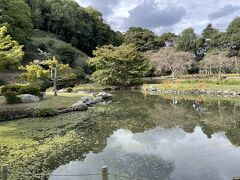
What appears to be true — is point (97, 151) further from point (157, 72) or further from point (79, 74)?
point (157, 72)

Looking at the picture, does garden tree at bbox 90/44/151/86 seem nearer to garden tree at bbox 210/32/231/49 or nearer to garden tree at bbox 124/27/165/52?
garden tree at bbox 124/27/165/52

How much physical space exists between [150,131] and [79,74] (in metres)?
33.5

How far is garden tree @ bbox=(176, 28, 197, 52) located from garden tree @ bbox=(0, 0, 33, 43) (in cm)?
2980

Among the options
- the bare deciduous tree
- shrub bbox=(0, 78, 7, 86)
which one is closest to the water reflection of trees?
shrub bbox=(0, 78, 7, 86)

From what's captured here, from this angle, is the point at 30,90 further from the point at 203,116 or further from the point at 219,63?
the point at 219,63

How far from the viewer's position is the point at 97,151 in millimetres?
14820

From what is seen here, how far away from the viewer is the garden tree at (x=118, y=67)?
1857 inches

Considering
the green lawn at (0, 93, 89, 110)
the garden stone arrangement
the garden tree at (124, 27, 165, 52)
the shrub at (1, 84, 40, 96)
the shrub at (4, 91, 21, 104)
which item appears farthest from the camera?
the garden tree at (124, 27, 165, 52)

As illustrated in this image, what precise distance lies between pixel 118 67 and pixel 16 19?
1676 centimetres

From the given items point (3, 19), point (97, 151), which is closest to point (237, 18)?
point (3, 19)

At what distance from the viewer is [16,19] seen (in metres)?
48.9

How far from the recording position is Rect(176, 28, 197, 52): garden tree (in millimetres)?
65562

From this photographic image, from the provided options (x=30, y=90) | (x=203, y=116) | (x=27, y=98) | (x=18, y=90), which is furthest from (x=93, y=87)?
(x=203, y=116)

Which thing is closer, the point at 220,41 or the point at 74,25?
the point at 220,41
